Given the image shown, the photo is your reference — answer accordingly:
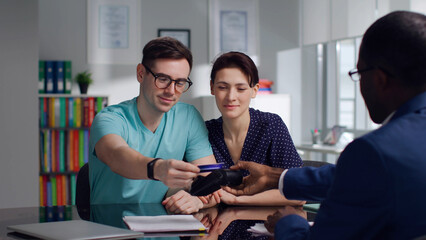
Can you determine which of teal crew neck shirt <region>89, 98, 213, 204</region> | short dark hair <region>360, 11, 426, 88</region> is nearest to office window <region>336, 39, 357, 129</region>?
teal crew neck shirt <region>89, 98, 213, 204</region>

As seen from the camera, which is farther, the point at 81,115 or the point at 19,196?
the point at 81,115

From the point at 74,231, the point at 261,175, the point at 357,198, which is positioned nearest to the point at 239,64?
the point at 261,175

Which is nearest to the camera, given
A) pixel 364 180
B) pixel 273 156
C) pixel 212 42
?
pixel 364 180

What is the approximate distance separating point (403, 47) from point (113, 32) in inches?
184

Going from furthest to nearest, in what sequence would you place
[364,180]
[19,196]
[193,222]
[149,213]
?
[19,196], [149,213], [193,222], [364,180]

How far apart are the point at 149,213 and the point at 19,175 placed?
8.24 feet

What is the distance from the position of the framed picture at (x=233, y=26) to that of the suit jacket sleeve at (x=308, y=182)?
13.8 ft

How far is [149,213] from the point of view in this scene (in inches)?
69.2

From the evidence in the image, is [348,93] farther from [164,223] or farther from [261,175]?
[164,223]

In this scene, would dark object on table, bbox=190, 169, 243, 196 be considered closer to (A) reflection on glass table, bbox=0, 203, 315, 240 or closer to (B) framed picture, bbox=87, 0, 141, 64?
(A) reflection on glass table, bbox=0, 203, 315, 240

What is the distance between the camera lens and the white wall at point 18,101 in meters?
3.82

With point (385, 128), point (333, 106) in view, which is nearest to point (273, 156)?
point (385, 128)

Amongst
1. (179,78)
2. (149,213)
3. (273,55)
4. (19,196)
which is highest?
(273,55)

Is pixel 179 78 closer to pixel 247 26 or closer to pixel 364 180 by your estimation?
pixel 364 180
